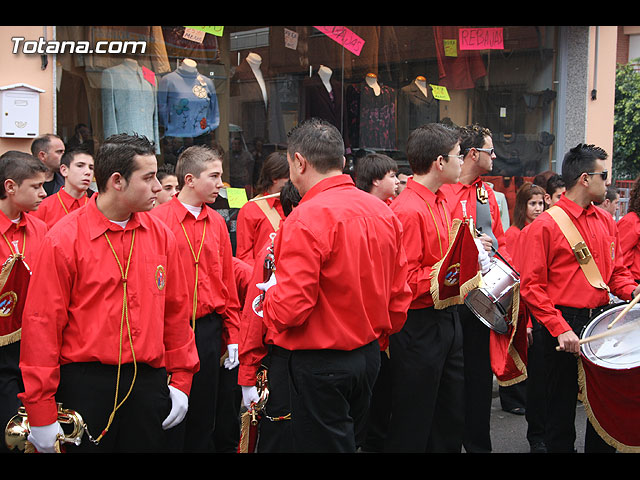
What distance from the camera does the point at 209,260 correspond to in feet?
15.2

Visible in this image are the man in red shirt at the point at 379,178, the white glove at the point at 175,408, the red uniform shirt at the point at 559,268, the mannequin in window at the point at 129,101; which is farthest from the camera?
the mannequin in window at the point at 129,101

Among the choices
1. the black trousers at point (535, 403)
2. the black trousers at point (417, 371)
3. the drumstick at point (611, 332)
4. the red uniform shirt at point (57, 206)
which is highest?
the red uniform shirt at point (57, 206)

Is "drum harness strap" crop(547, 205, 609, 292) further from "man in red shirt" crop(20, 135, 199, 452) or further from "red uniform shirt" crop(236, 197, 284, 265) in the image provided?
"man in red shirt" crop(20, 135, 199, 452)

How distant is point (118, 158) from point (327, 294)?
3.76ft

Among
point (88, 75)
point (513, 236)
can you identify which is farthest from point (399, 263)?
point (88, 75)

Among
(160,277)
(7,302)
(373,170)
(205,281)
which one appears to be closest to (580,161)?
(373,170)

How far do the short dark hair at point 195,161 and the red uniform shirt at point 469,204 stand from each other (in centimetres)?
175

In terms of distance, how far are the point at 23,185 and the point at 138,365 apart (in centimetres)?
161

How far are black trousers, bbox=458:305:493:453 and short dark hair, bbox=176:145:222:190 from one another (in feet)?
7.21

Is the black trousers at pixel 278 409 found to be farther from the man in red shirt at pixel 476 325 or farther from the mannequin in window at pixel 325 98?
the mannequin in window at pixel 325 98

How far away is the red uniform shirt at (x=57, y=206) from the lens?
557cm

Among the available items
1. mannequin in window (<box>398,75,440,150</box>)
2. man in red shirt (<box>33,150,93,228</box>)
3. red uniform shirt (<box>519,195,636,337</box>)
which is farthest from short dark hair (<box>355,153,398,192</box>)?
mannequin in window (<box>398,75,440,150</box>)

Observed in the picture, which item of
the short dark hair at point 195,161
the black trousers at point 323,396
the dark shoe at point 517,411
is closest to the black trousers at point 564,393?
the dark shoe at point 517,411
